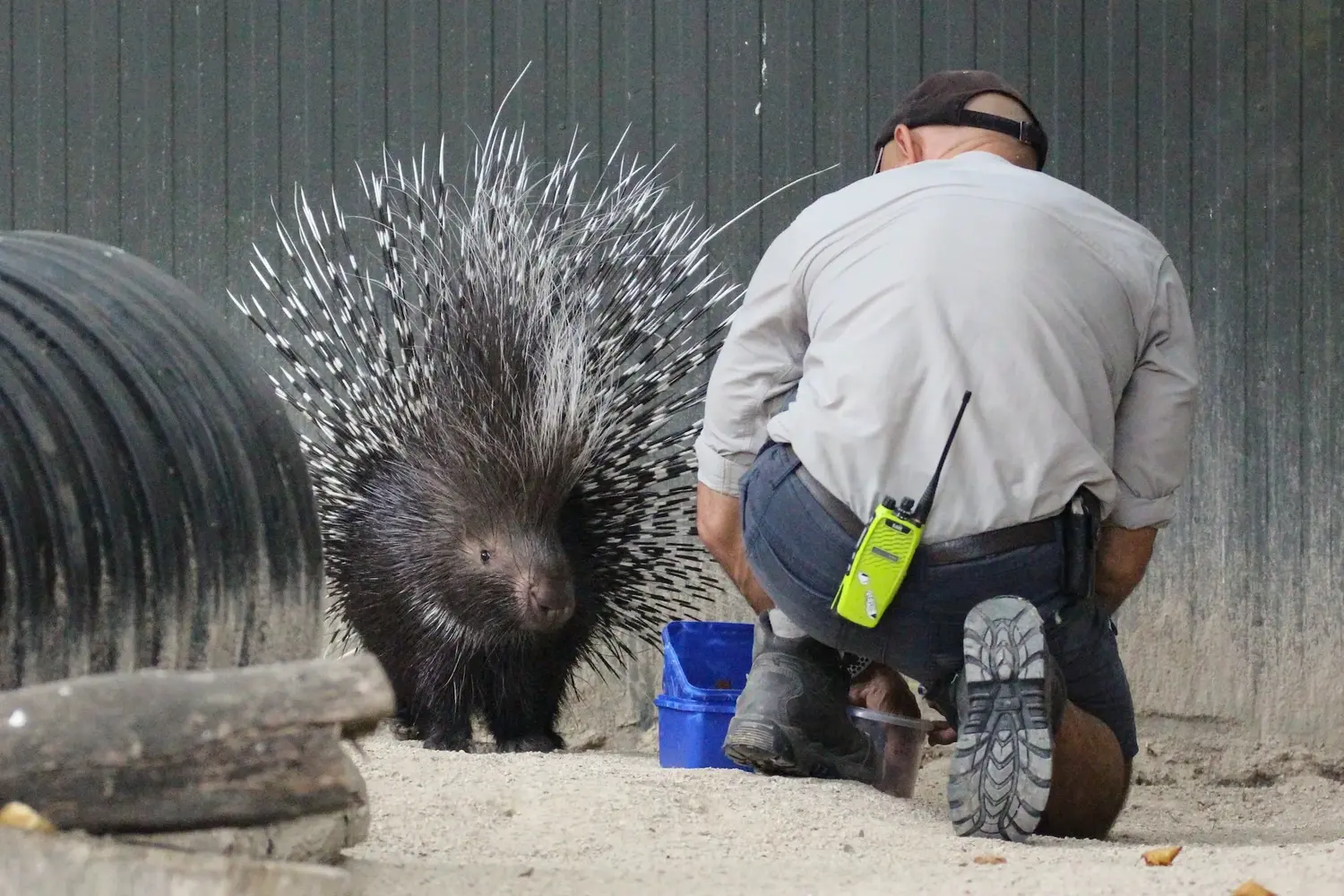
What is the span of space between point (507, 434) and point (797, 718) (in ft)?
4.12

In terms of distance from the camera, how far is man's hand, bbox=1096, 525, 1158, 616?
8.24ft

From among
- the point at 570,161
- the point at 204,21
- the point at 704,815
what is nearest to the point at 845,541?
the point at 704,815

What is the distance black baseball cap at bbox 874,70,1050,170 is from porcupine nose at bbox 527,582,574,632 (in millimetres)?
1407

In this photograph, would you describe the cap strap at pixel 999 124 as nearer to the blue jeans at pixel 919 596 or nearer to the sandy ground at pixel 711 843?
the blue jeans at pixel 919 596

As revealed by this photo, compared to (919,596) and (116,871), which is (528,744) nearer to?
(919,596)

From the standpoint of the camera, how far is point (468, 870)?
175 cm

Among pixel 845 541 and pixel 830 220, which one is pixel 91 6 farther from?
pixel 845 541

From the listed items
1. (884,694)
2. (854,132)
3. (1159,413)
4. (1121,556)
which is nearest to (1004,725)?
(1121,556)

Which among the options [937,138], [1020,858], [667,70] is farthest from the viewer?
[667,70]

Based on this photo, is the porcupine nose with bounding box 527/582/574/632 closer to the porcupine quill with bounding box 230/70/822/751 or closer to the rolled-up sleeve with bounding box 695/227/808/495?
the porcupine quill with bounding box 230/70/822/751

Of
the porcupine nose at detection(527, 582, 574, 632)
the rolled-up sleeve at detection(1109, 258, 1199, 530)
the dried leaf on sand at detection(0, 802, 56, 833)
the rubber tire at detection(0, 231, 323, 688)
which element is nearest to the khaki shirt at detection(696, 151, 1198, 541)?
the rolled-up sleeve at detection(1109, 258, 1199, 530)

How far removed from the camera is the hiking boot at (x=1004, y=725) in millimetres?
2154

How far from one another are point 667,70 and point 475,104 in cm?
51

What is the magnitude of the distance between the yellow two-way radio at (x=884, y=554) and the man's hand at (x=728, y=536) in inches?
17.6
